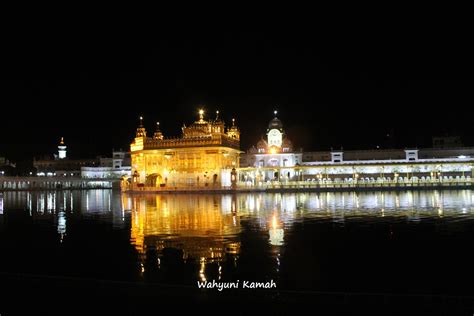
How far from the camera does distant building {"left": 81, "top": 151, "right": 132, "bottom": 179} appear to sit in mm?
90688

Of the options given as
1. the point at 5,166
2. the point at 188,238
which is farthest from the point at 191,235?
the point at 5,166

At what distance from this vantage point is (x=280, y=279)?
1016 cm

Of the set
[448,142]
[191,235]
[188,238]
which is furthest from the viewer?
[448,142]

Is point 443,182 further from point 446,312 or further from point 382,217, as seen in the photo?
point 446,312

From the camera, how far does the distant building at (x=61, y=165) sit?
97312 millimetres

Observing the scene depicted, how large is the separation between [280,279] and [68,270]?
4956mm

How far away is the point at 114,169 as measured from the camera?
9162cm

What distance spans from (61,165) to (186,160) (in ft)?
154

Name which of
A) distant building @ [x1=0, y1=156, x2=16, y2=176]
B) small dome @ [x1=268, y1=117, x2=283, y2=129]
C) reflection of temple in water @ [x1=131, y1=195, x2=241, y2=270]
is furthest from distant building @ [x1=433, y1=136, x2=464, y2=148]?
distant building @ [x1=0, y1=156, x2=16, y2=176]

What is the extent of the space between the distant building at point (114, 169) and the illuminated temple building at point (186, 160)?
24.6m

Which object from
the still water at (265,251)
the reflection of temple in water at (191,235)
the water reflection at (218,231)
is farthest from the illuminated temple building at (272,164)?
the still water at (265,251)

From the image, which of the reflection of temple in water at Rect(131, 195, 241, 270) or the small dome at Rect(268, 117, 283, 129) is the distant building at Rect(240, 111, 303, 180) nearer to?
the small dome at Rect(268, 117, 283, 129)

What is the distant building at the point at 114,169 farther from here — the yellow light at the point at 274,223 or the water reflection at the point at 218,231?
the yellow light at the point at 274,223

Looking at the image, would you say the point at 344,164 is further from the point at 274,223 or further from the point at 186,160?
the point at 274,223
